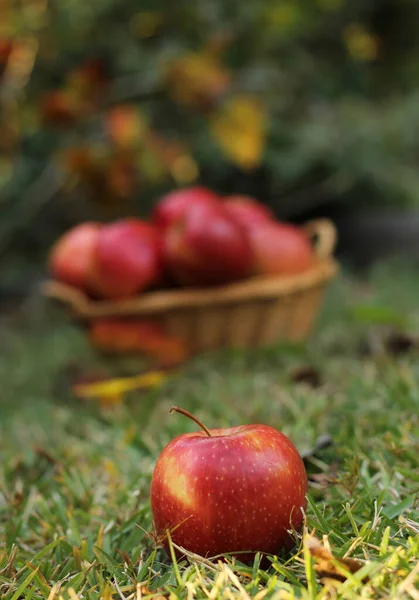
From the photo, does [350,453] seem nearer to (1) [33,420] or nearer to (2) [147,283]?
(1) [33,420]

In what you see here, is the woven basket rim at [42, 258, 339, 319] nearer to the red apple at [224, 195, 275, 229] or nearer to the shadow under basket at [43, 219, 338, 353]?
the shadow under basket at [43, 219, 338, 353]

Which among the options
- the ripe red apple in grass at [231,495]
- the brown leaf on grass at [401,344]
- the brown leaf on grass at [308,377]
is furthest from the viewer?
the brown leaf on grass at [401,344]

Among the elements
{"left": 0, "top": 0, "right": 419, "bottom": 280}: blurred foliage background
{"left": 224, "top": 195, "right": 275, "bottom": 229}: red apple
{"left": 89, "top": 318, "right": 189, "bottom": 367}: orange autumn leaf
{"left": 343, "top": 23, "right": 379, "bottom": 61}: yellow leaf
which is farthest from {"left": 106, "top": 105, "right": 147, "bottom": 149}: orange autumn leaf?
{"left": 343, "top": 23, "right": 379, "bottom": 61}: yellow leaf

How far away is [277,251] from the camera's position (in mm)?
2584

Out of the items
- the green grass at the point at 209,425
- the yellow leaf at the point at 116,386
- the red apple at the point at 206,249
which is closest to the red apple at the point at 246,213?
the red apple at the point at 206,249

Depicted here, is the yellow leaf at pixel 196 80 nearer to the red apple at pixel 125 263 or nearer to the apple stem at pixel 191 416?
the red apple at pixel 125 263

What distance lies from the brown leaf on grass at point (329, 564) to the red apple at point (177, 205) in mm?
1783

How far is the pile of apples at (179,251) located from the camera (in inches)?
96.0

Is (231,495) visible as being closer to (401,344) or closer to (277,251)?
(401,344)

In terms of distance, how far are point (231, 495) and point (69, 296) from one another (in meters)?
1.62

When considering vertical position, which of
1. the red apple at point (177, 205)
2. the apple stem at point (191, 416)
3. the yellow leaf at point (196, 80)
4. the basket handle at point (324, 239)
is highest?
the yellow leaf at point (196, 80)

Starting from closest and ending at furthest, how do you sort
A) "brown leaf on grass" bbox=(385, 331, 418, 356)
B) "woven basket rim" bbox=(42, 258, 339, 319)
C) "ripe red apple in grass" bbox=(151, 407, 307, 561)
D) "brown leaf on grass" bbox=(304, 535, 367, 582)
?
"brown leaf on grass" bbox=(304, 535, 367, 582)
"ripe red apple in grass" bbox=(151, 407, 307, 561)
"brown leaf on grass" bbox=(385, 331, 418, 356)
"woven basket rim" bbox=(42, 258, 339, 319)

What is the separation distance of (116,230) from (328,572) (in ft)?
6.10

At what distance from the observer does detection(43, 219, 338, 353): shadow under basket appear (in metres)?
2.37
